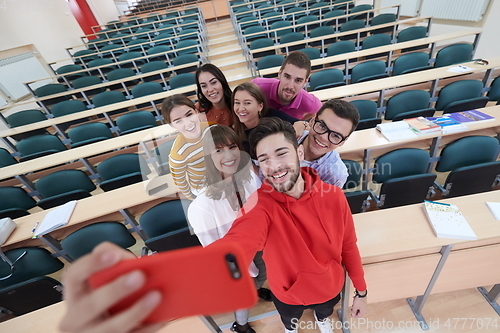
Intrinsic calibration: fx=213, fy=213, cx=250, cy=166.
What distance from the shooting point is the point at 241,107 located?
5.28 feet

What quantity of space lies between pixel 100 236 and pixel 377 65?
4598 mm

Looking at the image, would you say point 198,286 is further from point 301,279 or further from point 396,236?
point 396,236

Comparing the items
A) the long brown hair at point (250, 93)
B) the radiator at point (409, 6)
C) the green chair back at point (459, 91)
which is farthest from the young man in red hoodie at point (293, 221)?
the radiator at point (409, 6)

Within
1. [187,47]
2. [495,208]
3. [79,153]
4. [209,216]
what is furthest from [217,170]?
[187,47]

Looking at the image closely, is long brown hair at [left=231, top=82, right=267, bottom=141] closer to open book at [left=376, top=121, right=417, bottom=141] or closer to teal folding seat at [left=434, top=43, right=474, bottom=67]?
open book at [left=376, top=121, right=417, bottom=141]

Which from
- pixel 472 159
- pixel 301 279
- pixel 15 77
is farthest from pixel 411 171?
pixel 15 77

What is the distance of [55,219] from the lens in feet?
6.61

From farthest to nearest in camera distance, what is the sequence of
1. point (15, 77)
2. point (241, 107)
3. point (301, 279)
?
1. point (15, 77)
2. point (241, 107)
3. point (301, 279)

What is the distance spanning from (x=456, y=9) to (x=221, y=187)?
7.53 meters

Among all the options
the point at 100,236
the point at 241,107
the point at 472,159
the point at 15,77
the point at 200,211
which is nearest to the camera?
the point at 200,211

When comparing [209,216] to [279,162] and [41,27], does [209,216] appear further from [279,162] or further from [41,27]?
[41,27]

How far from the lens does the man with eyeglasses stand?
1.33 metres

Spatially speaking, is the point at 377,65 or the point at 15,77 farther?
the point at 15,77

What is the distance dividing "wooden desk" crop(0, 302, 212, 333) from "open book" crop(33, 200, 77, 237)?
31.1 inches
